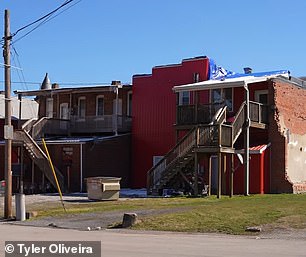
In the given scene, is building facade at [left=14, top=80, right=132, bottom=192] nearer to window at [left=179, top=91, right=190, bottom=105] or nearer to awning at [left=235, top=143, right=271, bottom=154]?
window at [left=179, top=91, right=190, bottom=105]

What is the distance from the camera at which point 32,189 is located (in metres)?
41.4

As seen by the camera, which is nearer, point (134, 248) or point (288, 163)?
point (134, 248)

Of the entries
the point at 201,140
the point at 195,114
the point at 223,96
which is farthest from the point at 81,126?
the point at 201,140

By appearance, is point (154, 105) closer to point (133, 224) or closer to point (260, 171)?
point (260, 171)

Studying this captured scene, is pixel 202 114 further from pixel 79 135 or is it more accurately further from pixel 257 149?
pixel 79 135

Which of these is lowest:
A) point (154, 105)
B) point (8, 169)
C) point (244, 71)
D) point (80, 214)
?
point (80, 214)

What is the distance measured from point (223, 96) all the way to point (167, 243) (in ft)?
78.5

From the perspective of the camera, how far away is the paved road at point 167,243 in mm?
12868

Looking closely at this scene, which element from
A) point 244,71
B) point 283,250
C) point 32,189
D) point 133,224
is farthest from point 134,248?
point 244,71

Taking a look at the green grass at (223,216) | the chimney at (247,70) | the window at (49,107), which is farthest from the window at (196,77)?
the green grass at (223,216)

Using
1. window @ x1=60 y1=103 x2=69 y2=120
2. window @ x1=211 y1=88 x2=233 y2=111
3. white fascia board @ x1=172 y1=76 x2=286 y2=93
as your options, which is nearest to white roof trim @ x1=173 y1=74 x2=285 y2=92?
white fascia board @ x1=172 y1=76 x2=286 y2=93

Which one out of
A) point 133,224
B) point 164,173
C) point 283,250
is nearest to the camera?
point 283,250

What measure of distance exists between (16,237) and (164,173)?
18140 mm

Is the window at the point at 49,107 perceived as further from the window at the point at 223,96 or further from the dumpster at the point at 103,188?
the dumpster at the point at 103,188
